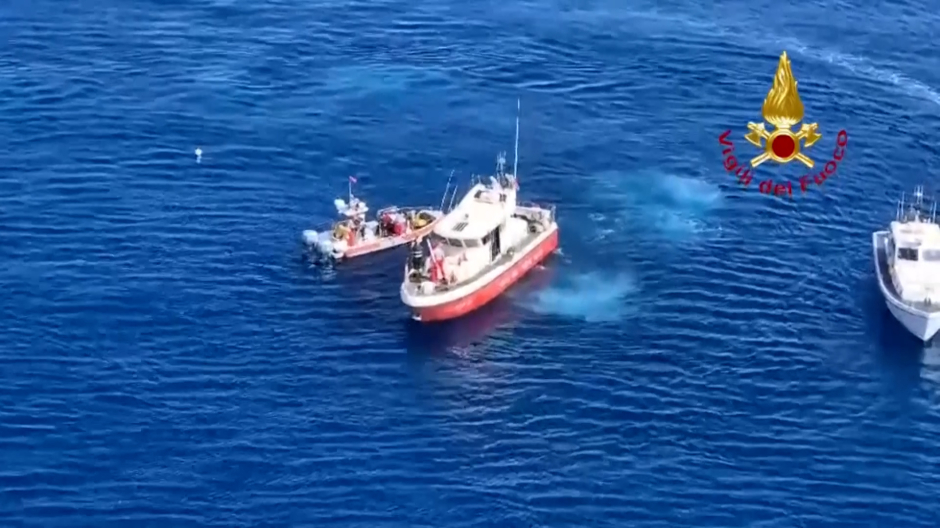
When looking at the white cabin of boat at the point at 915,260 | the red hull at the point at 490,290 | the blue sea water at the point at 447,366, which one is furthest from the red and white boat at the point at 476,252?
the white cabin of boat at the point at 915,260

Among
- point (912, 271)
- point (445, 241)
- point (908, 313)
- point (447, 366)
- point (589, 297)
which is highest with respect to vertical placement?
point (912, 271)

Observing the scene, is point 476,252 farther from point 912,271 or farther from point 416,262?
point 912,271

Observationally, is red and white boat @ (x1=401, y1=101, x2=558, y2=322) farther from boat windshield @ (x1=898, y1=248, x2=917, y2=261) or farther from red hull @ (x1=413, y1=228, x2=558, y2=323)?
boat windshield @ (x1=898, y1=248, x2=917, y2=261)

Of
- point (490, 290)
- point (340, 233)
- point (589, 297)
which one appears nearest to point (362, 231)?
point (340, 233)

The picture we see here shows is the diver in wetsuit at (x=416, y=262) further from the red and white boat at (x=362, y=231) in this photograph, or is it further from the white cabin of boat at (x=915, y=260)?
the white cabin of boat at (x=915, y=260)

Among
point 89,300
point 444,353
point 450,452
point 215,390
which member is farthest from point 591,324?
point 89,300

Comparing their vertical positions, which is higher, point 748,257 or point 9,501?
point 748,257

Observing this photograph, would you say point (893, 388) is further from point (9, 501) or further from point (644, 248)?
point (9, 501)
